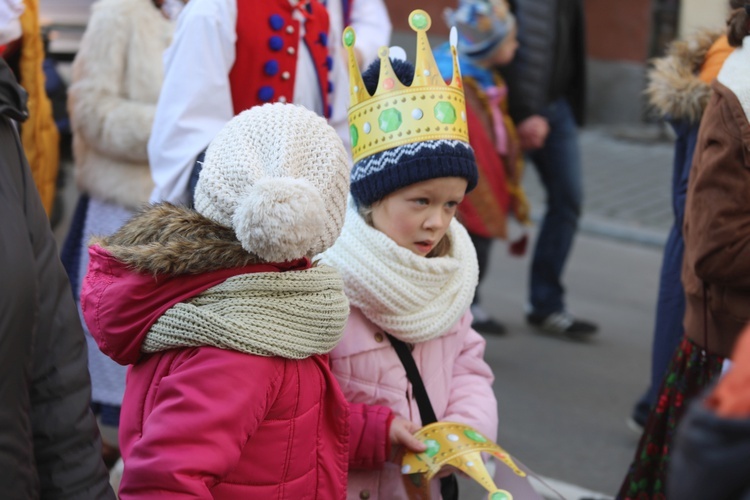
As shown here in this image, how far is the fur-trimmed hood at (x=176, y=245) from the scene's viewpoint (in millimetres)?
Result: 1943

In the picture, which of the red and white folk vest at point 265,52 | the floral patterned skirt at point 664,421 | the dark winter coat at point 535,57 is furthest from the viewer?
the dark winter coat at point 535,57

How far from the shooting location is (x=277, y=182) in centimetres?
189

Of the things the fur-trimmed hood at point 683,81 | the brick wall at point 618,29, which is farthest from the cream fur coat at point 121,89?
the brick wall at point 618,29

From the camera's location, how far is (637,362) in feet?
18.0

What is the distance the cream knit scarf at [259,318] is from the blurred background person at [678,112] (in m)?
1.61

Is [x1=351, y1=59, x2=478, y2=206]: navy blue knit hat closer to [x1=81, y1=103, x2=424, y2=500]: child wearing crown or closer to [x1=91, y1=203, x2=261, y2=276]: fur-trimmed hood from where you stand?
[x1=81, y1=103, x2=424, y2=500]: child wearing crown

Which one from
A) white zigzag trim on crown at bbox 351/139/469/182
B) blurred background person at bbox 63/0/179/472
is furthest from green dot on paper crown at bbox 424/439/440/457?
blurred background person at bbox 63/0/179/472

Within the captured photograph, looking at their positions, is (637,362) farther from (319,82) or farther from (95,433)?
(95,433)

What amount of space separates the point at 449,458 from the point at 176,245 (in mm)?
750

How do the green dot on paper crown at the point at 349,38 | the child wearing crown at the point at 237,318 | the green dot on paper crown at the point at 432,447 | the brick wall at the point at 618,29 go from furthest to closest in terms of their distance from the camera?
the brick wall at the point at 618,29
the green dot on paper crown at the point at 349,38
the green dot on paper crown at the point at 432,447
the child wearing crown at the point at 237,318

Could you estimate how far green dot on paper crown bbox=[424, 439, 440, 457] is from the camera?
7.46ft

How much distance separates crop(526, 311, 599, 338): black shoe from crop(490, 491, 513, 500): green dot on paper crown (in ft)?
12.4

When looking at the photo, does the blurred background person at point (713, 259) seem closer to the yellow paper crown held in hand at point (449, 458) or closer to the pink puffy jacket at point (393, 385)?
the pink puffy jacket at point (393, 385)

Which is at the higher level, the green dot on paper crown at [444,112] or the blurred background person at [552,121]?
the green dot on paper crown at [444,112]
